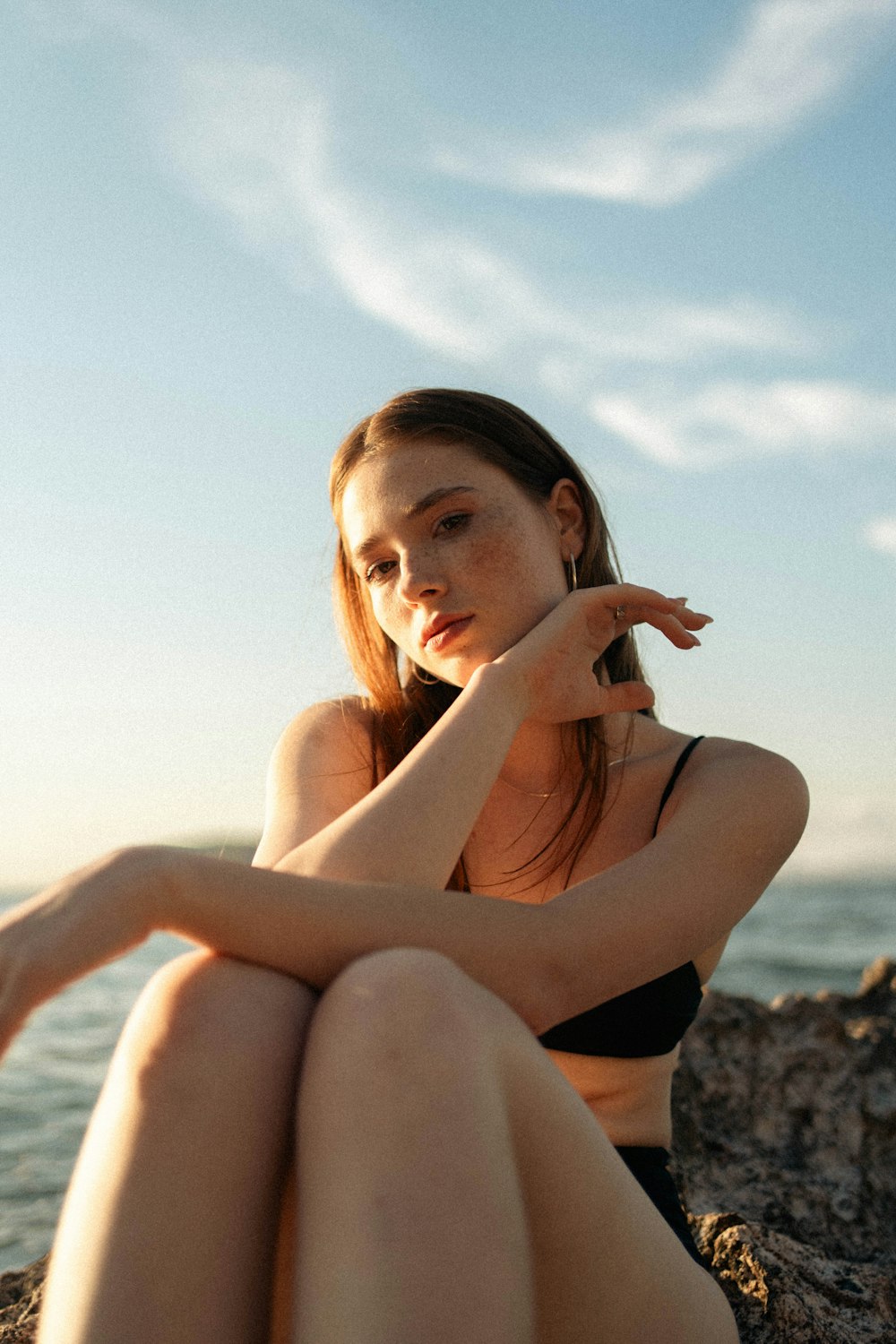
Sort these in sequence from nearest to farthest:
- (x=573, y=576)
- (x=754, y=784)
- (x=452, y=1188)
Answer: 1. (x=452, y=1188)
2. (x=754, y=784)
3. (x=573, y=576)

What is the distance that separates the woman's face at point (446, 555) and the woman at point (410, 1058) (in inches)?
1.0

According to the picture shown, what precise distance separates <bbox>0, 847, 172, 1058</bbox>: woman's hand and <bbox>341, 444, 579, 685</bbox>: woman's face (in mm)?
1317

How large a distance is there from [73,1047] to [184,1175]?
7061mm

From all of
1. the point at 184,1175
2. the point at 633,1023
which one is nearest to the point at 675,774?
the point at 633,1023

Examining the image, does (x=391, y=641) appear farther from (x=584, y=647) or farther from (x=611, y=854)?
(x=611, y=854)

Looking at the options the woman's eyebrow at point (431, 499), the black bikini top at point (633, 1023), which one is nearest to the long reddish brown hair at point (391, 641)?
the woman's eyebrow at point (431, 499)

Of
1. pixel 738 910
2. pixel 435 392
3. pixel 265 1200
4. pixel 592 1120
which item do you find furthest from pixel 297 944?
pixel 435 392

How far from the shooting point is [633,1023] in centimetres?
275

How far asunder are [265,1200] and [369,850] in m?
0.63

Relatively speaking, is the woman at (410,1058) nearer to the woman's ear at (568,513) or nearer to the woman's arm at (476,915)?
the woman's arm at (476,915)

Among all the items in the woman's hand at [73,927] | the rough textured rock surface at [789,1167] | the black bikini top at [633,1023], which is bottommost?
the rough textured rock surface at [789,1167]

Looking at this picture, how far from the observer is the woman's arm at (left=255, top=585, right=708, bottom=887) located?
227 cm

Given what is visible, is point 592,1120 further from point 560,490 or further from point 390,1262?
point 560,490

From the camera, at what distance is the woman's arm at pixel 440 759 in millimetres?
2271
